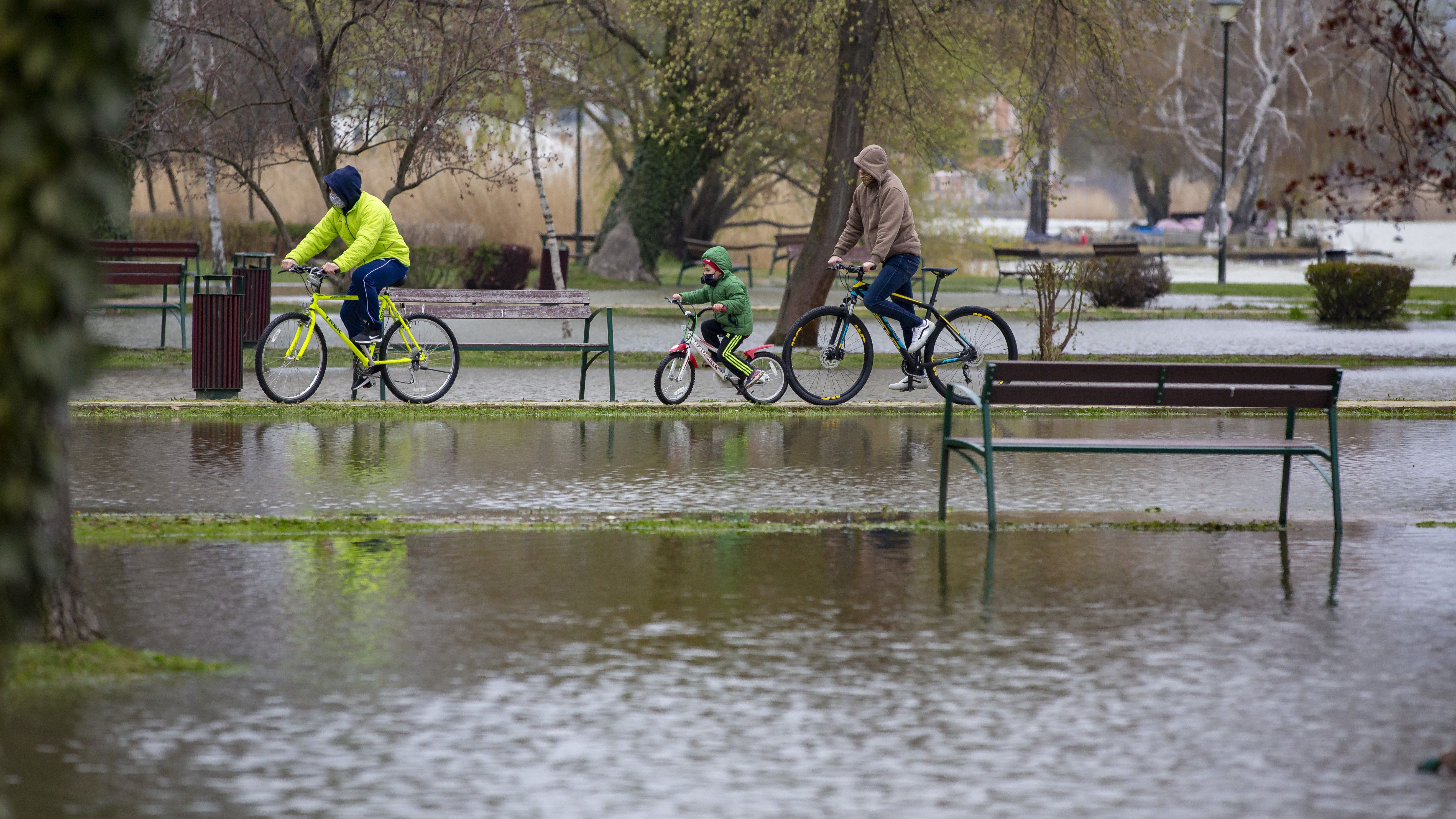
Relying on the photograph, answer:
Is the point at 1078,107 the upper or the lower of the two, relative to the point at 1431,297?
upper

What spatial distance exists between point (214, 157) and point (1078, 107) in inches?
413

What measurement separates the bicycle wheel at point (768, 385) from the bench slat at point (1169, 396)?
222 inches

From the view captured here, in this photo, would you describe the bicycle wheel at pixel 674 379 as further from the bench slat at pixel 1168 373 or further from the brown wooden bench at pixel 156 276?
the brown wooden bench at pixel 156 276

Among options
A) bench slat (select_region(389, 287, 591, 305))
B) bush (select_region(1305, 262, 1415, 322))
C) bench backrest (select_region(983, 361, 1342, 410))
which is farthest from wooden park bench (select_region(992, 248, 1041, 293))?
bench backrest (select_region(983, 361, 1342, 410))

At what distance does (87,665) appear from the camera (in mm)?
5352

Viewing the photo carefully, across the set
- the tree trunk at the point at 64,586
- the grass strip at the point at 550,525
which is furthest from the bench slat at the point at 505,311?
the tree trunk at the point at 64,586

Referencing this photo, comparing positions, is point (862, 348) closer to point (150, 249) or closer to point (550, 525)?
point (550, 525)

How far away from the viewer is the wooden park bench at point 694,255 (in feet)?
105

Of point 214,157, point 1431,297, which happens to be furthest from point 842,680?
point 1431,297

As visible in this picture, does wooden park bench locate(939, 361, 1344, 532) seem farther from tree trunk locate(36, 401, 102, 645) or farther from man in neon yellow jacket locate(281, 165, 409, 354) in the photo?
man in neon yellow jacket locate(281, 165, 409, 354)

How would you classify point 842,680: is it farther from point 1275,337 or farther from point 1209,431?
point 1275,337

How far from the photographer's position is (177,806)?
4.12 m

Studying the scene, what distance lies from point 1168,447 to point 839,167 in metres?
11.4

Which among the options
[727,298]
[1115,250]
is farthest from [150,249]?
[1115,250]
